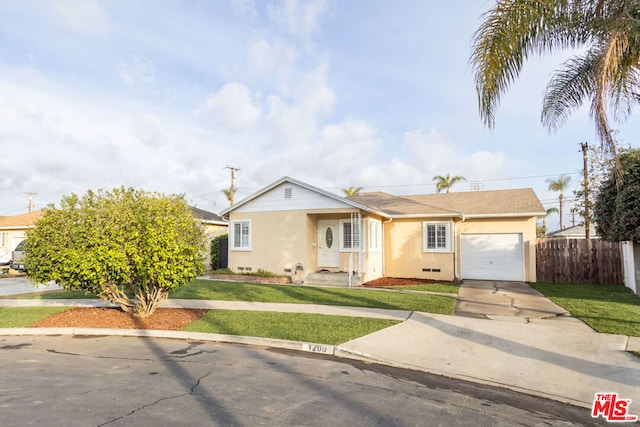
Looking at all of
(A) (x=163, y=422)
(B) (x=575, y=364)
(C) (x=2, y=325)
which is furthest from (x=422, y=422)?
(C) (x=2, y=325)

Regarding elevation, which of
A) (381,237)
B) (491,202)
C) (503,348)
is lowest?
(503,348)

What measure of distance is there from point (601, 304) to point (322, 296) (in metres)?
7.58

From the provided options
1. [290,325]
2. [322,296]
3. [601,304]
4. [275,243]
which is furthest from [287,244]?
[601,304]

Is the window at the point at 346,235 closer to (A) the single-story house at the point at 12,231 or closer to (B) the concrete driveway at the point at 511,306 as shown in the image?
(B) the concrete driveway at the point at 511,306

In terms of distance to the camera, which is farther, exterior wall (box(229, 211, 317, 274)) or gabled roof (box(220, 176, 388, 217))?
exterior wall (box(229, 211, 317, 274))

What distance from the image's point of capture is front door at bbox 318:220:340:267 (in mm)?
17312

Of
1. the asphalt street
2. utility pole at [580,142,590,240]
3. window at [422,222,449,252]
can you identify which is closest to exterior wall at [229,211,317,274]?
window at [422,222,449,252]

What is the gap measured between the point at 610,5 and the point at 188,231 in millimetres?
9517

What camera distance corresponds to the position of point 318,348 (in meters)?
6.93

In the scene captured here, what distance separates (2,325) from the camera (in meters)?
8.96

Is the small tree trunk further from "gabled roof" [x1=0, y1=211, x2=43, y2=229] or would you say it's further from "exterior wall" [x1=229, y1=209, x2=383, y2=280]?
"gabled roof" [x1=0, y1=211, x2=43, y2=229]

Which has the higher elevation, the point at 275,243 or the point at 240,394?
the point at 275,243

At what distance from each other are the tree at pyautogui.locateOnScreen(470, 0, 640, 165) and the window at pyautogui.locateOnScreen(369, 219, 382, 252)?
959cm

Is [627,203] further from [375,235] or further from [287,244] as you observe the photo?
[287,244]
